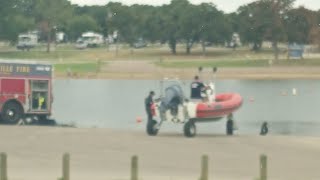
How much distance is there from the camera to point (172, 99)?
121 feet

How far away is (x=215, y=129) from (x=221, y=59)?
73087mm

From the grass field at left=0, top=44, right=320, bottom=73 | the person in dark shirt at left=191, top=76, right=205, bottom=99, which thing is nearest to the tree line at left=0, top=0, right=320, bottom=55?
the grass field at left=0, top=44, right=320, bottom=73

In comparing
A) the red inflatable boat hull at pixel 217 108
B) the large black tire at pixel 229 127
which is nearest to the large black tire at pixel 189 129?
the red inflatable boat hull at pixel 217 108

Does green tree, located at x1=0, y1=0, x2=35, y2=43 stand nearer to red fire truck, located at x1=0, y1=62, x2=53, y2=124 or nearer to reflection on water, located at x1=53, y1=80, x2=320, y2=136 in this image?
reflection on water, located at x1=53, y1=80, x2=320, y2=136

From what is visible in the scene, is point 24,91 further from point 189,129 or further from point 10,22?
point 10,22

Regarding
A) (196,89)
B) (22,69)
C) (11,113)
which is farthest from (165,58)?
(196,89)

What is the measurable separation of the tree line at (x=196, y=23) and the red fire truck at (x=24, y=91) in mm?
80955

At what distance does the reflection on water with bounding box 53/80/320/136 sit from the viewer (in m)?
51.4

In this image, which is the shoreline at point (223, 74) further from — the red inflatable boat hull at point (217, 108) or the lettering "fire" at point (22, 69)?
the red inflatable boat hull at point (217, 108)

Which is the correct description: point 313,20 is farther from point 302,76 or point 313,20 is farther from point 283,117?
point 283,117

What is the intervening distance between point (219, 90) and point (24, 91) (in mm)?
47092

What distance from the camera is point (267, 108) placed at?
225 feet

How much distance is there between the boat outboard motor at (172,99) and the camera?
120 feet

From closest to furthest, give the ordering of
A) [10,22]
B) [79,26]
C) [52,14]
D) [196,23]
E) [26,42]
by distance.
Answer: [196,23] → [10,22] → [26,42] → [52,14] → [79,26]
